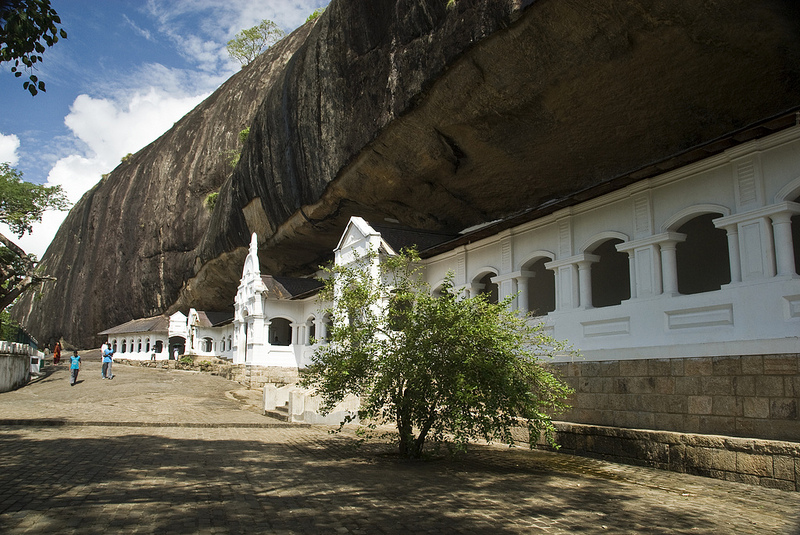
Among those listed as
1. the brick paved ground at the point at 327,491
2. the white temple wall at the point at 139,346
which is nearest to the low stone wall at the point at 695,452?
the brick paved ground at the point at 327,491

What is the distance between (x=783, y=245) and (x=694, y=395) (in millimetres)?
2571

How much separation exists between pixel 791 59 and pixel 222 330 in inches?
1399

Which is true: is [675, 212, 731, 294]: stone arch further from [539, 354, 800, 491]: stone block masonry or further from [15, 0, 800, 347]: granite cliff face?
[539, 354, 800, 491]: stone block masonry

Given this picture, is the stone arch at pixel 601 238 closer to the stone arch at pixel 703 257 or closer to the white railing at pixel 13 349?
the stone arch at pixel 703 257

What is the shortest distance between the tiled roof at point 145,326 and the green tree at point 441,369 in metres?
37.5

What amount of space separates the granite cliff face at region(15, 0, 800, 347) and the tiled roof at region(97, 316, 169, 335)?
48.9 ft

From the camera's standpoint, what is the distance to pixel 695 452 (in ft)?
28.8

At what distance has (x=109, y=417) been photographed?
583 inches

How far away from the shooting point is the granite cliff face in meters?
12.3

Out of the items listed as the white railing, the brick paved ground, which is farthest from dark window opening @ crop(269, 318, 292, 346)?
the brick paved ground

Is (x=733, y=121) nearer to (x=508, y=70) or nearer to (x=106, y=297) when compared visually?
(x=508, y=70)

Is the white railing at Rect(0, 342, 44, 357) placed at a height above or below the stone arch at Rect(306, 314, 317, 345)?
below

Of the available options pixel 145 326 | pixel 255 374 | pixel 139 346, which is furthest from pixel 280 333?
pixel 139 346

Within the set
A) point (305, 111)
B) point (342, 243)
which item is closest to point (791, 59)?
point (342, 243)
